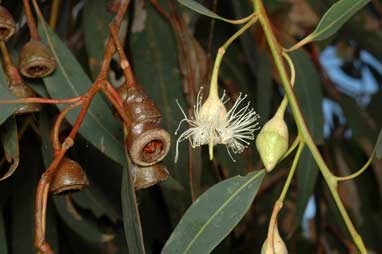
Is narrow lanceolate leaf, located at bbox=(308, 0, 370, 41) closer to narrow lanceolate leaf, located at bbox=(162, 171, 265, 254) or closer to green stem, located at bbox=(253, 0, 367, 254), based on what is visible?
green stem, located at bbox=(253, 0, 367, 254)

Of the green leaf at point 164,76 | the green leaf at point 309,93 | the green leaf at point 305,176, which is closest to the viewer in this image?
the green leaf at point 164,76

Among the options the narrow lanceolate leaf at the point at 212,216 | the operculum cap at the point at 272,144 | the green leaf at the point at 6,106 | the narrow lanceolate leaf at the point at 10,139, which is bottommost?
the narrow lanceolate leaf at the point at 212,216

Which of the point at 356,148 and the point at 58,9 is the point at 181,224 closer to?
the point at 58,9

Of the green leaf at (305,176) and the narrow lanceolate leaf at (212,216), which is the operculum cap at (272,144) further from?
the green leaf at (305,176)

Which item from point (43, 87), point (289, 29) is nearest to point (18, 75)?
point (43, 87)

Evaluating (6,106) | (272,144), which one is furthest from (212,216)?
(6,106)

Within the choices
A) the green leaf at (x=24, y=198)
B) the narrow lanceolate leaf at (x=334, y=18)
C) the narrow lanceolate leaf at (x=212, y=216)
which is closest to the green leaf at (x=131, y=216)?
the narrow lanceolate leaf at (x=212, y=216)
